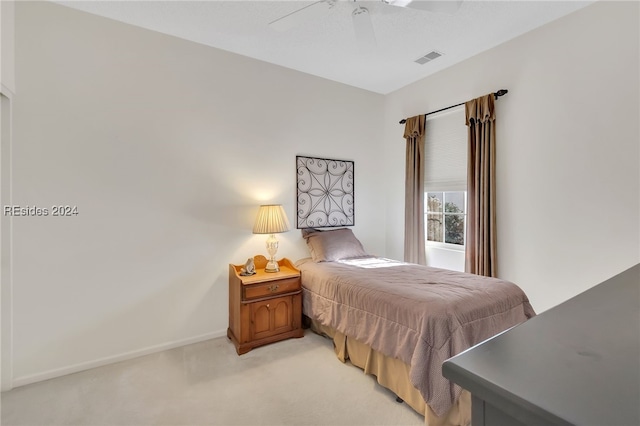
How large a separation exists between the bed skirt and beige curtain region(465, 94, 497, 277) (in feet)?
4.75

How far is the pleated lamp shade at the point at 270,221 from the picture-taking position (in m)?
2.85

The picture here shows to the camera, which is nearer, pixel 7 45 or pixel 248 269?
pixel 7 45

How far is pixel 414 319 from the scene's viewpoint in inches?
71.1

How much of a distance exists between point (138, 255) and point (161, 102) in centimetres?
138

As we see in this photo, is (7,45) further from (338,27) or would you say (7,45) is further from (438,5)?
(438,5)

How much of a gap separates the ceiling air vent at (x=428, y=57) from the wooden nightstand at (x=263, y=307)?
2.63 m

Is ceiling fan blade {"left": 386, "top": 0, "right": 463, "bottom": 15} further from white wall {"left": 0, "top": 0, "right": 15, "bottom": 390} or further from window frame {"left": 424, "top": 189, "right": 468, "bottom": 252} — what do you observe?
white wall {"left": 0, "top": 0, "right": 15, "bottom": 390}

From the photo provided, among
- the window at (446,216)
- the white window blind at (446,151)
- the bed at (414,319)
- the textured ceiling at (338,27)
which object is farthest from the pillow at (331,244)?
the textured ceiling at (338,27)

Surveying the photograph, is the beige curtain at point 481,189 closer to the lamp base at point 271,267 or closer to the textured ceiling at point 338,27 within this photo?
the textured ceiling at point 338,27

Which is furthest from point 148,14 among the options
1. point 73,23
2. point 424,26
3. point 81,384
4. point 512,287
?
point 512,287

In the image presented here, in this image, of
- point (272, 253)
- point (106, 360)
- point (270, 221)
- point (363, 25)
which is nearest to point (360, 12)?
point (363, 25)

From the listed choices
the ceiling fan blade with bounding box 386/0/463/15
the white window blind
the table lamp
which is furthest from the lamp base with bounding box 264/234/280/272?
the ceiling fan blade with bounding box 386/0/463/15

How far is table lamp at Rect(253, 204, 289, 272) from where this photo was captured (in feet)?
9.36

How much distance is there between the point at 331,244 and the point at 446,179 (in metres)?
1.55
